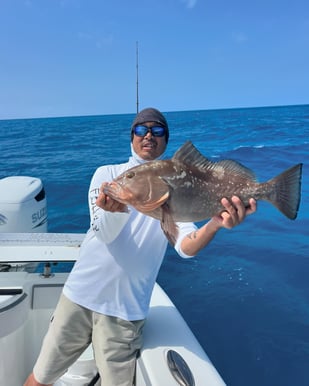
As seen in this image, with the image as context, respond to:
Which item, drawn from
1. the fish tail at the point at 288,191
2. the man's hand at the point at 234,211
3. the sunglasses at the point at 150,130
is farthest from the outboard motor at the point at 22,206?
the fish tail at the point at 288,191

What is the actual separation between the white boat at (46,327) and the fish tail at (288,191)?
1137 millimetres

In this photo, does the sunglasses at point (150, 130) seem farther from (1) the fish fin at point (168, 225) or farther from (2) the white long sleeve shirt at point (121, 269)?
(1) the fish fin at point (168, 225)

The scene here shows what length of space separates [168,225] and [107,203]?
31 cm

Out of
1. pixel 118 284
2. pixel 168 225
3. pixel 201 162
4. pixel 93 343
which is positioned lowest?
pixel 93 343

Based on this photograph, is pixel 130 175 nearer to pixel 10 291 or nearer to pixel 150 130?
pixel 150 130

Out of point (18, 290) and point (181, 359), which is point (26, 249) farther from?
point (181, 359)

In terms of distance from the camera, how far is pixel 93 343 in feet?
7.20

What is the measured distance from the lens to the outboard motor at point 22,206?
4.31 m

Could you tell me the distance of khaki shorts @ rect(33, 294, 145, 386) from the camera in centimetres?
211

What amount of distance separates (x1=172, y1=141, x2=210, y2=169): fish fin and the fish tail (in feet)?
1.16

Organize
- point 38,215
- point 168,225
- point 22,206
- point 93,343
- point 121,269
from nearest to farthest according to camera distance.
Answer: point 168,225 → point 121,269 → point 93,343 → point 22,206 → point 38,215

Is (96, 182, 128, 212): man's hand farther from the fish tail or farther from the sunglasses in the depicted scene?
the fish tail

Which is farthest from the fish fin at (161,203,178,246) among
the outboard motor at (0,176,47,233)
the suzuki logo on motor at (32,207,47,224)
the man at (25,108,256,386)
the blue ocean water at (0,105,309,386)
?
the suzuki logo on motor at (32,207,47,224)

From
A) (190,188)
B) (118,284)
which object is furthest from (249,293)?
(190,188)
